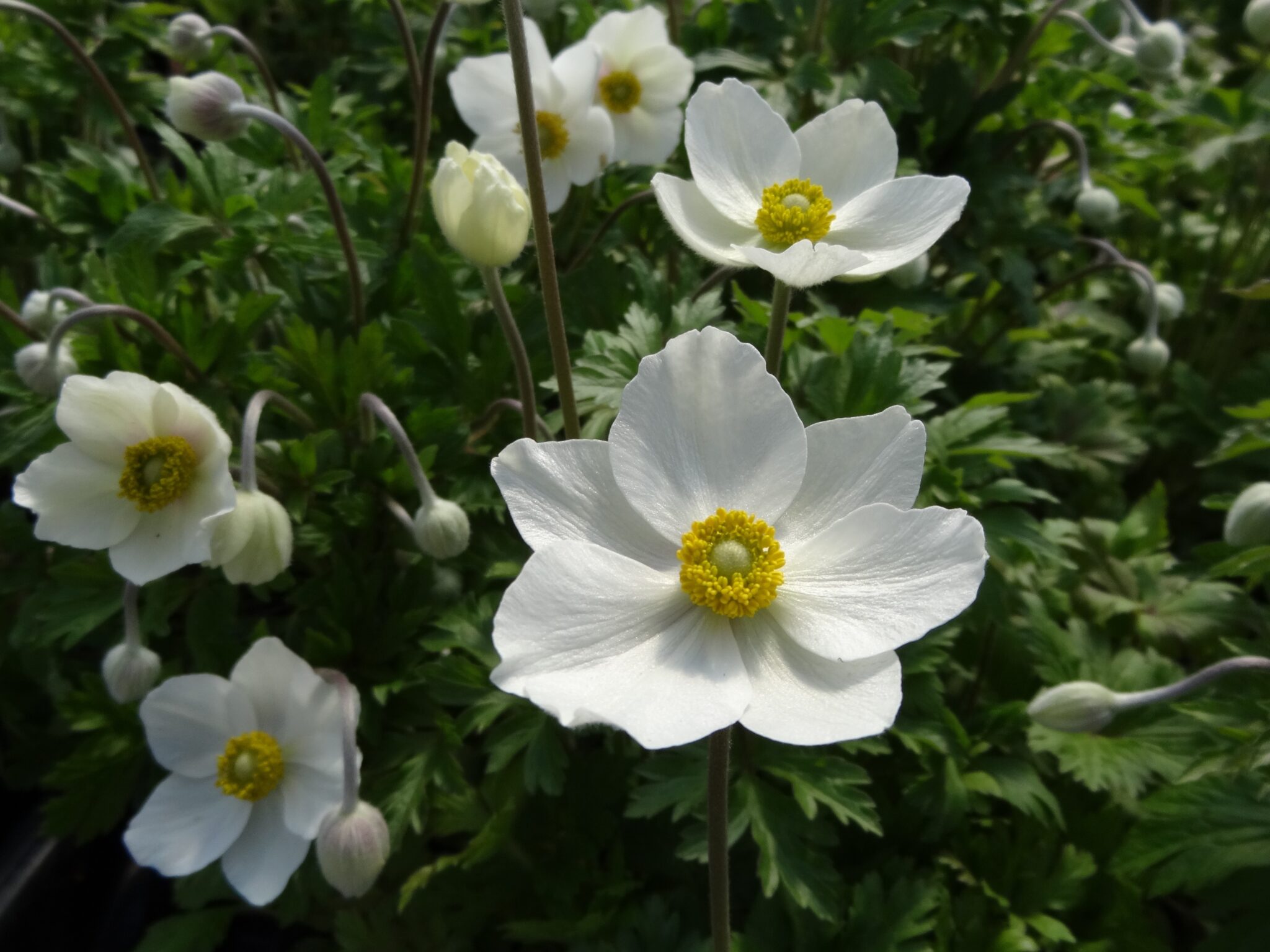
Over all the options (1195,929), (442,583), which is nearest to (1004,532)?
(442,583)

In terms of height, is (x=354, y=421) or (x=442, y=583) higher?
(x=354, y=421)

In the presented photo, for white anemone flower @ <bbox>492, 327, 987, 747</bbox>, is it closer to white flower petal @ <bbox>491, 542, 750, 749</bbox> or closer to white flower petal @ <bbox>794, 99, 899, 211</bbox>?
white flower petal @ <bbox>491, 542, 750, 749</bbox>

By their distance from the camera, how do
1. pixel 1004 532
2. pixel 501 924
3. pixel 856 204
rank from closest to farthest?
pixel 856 204, pixel 1004 532, pixel 501 924

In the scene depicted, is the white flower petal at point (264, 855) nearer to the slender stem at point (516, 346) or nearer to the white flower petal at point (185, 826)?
the white flower petal at point (185, 826)

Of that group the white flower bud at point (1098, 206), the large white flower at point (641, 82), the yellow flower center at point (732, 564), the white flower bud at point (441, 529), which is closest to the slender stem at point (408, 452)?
the white flower bud at point (441, 529)

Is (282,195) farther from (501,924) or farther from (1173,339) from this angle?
(1173,339)

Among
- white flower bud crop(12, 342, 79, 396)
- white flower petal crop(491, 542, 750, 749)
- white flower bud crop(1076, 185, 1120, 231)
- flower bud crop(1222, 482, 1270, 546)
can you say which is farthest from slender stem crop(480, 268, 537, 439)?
white flower bud crop(1076, 185, 1120, 231)

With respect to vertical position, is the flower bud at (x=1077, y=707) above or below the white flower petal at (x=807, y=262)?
below
